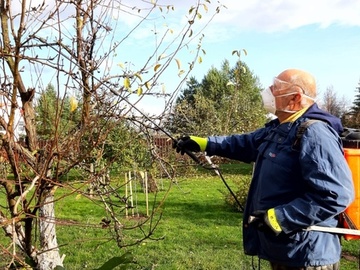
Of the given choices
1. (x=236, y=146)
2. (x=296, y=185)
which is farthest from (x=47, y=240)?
(x=296, y=185)

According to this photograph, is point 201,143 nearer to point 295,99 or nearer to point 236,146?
point 236,146

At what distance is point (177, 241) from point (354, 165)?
5.57m

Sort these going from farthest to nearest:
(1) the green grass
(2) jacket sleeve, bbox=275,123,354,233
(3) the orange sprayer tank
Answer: (1) the green grass
(3) the orange sprayer tank
(2) jacket sleeve, bbox=275,123,354,233

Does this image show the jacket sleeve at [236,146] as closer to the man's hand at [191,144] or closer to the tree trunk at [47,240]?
the man's hand at [191,144]

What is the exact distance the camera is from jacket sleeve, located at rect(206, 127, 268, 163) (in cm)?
341

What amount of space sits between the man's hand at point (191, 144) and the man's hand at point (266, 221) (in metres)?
0.95

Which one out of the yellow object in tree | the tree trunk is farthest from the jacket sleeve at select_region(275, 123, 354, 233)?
the tree trunk

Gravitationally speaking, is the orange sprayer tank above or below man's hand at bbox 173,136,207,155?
below

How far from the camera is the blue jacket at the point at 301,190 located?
247cm

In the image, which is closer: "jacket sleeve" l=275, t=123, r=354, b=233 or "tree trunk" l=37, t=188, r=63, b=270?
"jacket sleeve" l=275, t=123, r=354, b=233

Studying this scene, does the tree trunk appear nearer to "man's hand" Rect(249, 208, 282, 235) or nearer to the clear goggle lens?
"man's hand" Rect(249, 208, 282, 235)

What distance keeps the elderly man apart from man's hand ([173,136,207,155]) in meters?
0.60

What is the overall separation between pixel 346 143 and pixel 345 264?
14.9 ft

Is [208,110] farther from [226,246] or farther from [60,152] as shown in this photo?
[60,152]
